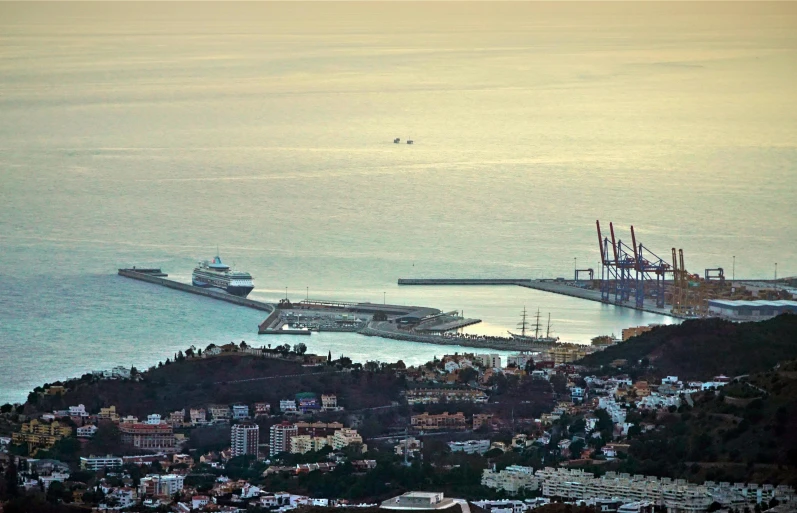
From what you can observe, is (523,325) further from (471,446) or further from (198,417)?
(471,446)

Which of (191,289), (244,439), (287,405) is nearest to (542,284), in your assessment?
(191,289)

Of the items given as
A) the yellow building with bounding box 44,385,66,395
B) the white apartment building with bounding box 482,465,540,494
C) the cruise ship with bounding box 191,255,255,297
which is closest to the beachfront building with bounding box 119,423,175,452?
the yellow building with bounding box 44,385,66,395

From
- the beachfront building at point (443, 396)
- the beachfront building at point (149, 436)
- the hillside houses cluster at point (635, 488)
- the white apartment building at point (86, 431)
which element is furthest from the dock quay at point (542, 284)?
the hillside houses cluster at point (635, 488)

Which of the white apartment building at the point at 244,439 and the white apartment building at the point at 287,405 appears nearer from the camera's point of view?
the white apartment building at the point at 244,439

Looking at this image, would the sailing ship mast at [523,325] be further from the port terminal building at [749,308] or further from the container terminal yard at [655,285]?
the port terminal building at [749,308]

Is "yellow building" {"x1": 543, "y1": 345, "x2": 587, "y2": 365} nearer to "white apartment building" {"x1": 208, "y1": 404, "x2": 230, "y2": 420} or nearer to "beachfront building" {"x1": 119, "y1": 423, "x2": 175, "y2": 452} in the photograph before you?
"white apartment building" {"x1": 208, "y1": 404, "x2": 230, "y2": 420}

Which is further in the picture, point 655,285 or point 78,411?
point 655,285
